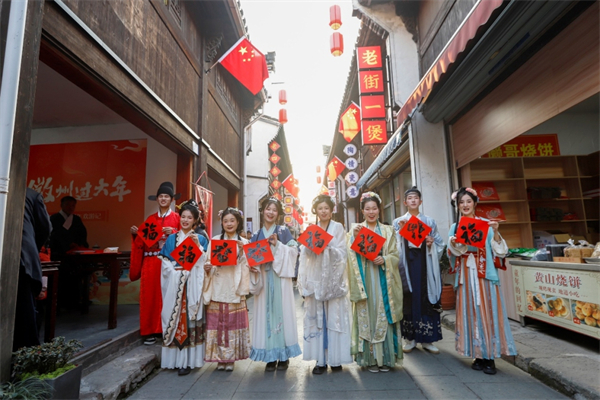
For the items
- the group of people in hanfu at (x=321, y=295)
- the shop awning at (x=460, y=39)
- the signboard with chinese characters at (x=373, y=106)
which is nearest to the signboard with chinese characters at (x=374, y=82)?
the signboard with chinese characters at (x=373, y=106)

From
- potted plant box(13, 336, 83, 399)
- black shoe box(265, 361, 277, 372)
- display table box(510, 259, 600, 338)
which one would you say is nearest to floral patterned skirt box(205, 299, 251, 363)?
black shoe box(265, 361, 277, 372)

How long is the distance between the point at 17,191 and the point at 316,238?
2.47m

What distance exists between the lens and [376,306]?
3.43m

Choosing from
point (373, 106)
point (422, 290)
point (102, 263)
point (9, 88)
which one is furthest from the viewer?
point (373, 106)

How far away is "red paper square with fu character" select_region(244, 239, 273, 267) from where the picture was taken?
348cm

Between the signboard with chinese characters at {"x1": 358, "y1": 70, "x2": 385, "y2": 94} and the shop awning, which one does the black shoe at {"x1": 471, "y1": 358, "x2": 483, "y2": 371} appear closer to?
the shop awning

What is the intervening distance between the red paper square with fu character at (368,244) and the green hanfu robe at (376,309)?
0.42 feet

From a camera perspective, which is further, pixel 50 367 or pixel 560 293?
pixel 560 293

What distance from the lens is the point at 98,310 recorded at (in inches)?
228

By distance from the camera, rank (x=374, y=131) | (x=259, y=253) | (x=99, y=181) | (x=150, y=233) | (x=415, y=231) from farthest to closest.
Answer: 1. (x=374, y=131)
2. (x=99, y=181)
3. (x=150, y=233)
4. (x=415, y=231)
5. (x=259, y=253)

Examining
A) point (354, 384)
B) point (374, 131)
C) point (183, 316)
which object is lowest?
point (354, 384)

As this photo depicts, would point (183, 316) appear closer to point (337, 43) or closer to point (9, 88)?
point (9, 88)

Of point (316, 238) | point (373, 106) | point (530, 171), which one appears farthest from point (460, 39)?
point (373, 106)

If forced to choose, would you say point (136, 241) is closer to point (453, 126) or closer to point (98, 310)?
point (98, 310)
